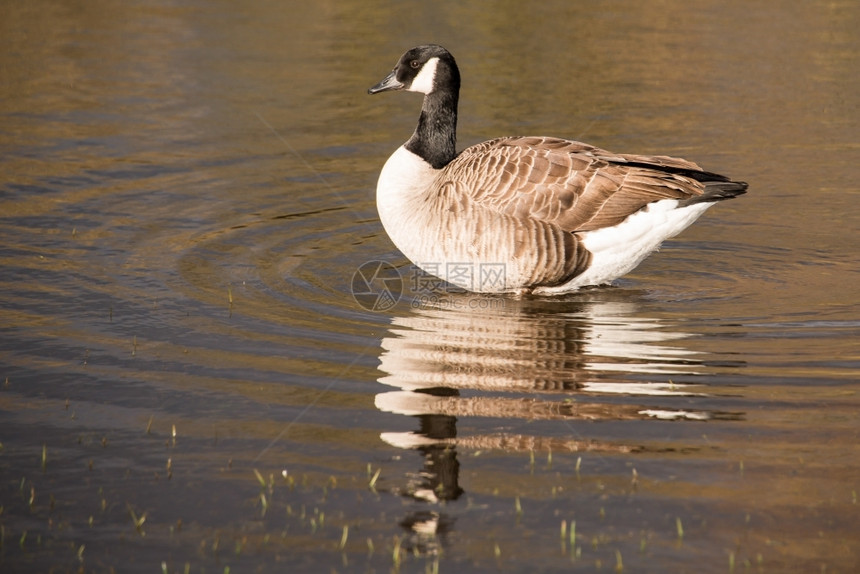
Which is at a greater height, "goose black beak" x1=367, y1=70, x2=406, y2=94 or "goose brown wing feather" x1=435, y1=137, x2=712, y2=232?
"goose black beak" x1=367, y1=70, x2=406, y2=94

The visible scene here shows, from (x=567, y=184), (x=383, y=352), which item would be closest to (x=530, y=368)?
(x=383, y=352)

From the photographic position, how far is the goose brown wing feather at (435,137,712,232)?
8820mm

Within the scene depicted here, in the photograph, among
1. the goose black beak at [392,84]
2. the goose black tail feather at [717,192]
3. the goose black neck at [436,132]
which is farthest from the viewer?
the goose black beak at [392,84]

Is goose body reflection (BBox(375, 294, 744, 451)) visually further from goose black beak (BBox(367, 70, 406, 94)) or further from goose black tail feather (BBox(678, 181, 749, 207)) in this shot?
goose black beak (BBox(367, 70, 406, 94))

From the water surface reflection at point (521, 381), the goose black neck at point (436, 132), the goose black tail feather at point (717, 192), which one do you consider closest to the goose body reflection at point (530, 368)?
the water surface reflection at point (521, 381)

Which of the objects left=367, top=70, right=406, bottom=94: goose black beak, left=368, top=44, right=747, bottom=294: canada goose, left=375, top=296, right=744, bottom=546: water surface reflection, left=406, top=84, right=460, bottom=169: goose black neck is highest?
left=367, top=70, right=406, bottom=94: goose black beak

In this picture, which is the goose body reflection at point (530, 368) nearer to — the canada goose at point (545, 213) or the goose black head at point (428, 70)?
the canada goose at point (545, 213)

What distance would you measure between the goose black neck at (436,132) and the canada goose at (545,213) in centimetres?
54

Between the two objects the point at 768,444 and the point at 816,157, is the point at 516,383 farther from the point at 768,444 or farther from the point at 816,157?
the point at 816,157

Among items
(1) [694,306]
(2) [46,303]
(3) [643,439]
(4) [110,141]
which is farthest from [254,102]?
(3) [643,439]

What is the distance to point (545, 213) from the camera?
8.85m

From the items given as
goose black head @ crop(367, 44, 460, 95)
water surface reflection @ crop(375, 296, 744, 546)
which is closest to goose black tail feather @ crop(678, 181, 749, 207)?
water surface reflection @ crop(375, 296, 744, 546)

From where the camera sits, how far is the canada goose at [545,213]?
8820 millimetres

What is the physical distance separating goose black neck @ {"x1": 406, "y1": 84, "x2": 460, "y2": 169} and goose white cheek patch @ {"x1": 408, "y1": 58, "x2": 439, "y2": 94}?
0.26 ft
